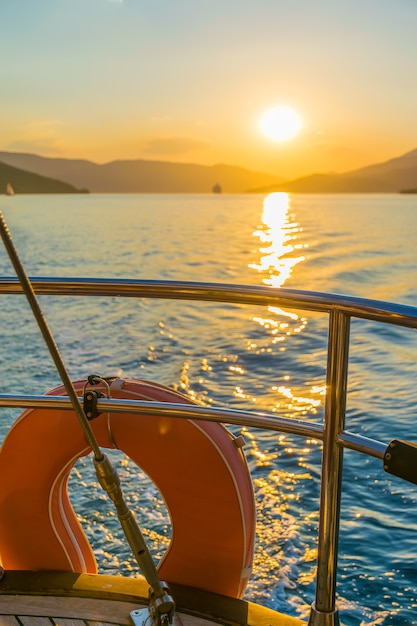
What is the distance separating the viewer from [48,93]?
31.3 metres

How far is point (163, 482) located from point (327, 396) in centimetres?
61

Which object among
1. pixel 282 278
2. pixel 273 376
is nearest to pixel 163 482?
pixel 273 376

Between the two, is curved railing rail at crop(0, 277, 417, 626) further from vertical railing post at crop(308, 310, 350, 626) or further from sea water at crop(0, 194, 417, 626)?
sea water at crop(0, 194, 417, 626)

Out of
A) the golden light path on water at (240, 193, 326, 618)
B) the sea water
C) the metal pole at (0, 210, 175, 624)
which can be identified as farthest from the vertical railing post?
the sea water

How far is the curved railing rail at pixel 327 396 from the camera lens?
129 centimetres

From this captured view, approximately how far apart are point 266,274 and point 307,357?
7.79 meters

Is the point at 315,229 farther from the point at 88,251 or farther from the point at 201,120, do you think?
the point at 88,251

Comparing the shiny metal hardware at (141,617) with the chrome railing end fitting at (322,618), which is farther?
the shiny metal hardware at (141,617)

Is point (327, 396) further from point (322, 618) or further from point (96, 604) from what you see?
point (96, 604)

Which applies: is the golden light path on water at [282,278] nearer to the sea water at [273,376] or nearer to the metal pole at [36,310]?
the sea water at [273,376]

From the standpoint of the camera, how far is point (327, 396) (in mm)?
1343

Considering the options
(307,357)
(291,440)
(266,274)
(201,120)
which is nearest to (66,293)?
(291,440)

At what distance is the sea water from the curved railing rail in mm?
2381

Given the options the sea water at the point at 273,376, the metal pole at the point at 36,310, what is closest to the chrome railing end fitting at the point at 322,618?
the metal pole at the point at 36,310
